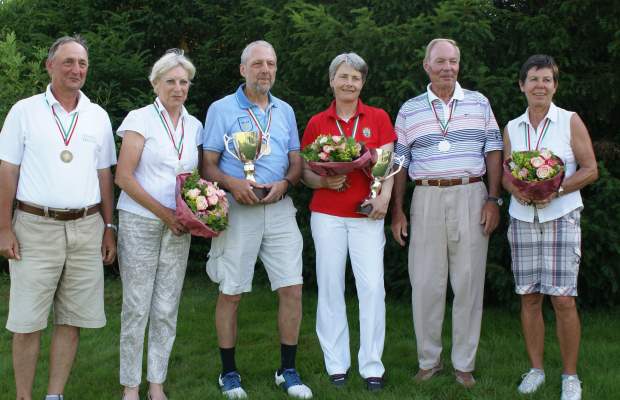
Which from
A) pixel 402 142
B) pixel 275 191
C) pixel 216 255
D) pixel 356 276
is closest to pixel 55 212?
pixel 216 255

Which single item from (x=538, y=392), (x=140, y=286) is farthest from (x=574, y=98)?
(x=140, y=286)

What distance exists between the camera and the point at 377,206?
4.59 m

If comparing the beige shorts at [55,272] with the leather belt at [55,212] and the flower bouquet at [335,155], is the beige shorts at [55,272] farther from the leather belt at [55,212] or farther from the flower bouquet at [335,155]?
the flower bouquet at [335,155]

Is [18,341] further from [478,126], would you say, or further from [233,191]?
[478,126]

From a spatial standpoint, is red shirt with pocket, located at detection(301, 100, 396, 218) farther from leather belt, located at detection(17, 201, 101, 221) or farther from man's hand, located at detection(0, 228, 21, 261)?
man's hand, located at detection(0, 228, 21, 261)

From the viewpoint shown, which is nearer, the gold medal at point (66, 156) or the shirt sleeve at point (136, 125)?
the gold medal at point (66, 156)

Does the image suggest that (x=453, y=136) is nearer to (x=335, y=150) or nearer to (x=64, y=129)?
(x=335, y=150)

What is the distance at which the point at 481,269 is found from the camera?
15.7ft

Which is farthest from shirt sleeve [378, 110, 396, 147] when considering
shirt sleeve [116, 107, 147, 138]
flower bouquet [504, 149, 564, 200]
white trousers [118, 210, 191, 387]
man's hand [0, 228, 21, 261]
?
man's hand [0, 228, 21, 261]

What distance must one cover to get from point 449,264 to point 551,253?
2.56 ft

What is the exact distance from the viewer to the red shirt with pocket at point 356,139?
15.3 feet

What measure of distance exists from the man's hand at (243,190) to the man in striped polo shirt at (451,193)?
48.5 inches

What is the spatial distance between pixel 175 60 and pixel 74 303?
68.4 inches

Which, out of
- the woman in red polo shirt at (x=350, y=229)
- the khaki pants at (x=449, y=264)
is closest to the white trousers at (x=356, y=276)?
the woman in red polo shirt at (x=350, y=229)
